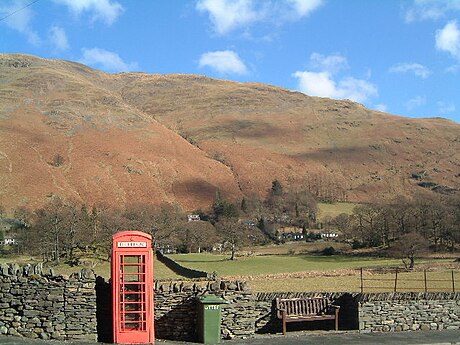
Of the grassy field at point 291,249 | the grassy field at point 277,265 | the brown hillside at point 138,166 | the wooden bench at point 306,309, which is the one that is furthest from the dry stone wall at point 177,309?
the brown hillside at point 138,166

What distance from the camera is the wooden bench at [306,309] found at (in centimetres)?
1468

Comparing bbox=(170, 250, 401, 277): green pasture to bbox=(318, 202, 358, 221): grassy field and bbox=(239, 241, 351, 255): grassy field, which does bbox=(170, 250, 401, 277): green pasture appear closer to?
bbox=(239, 241, 351, 255): grassy field

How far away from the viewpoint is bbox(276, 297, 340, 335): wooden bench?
14.7 m

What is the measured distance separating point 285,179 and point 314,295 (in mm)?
159460

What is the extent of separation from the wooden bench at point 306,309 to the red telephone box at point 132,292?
3.95 meters

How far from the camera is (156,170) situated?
502ft

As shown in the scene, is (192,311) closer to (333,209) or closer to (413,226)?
(413,226)

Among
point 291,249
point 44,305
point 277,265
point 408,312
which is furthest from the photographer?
point 291,249

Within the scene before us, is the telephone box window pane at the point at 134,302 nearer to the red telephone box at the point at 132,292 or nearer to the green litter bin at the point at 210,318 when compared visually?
the red telephone box at the point at 132,292

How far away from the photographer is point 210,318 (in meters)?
13.0

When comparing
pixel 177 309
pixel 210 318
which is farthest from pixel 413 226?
pixel 210 318

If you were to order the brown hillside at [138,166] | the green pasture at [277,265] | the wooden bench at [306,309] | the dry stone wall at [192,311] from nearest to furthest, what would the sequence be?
1. the dry stone wall at [192,311]
2. the wooden bench at [306,309]
3. the green pasture at [277,265]
4. the brown hillside at [138,166]

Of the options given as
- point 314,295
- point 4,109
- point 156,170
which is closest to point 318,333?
point 314,295

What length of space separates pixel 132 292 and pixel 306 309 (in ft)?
17.8
